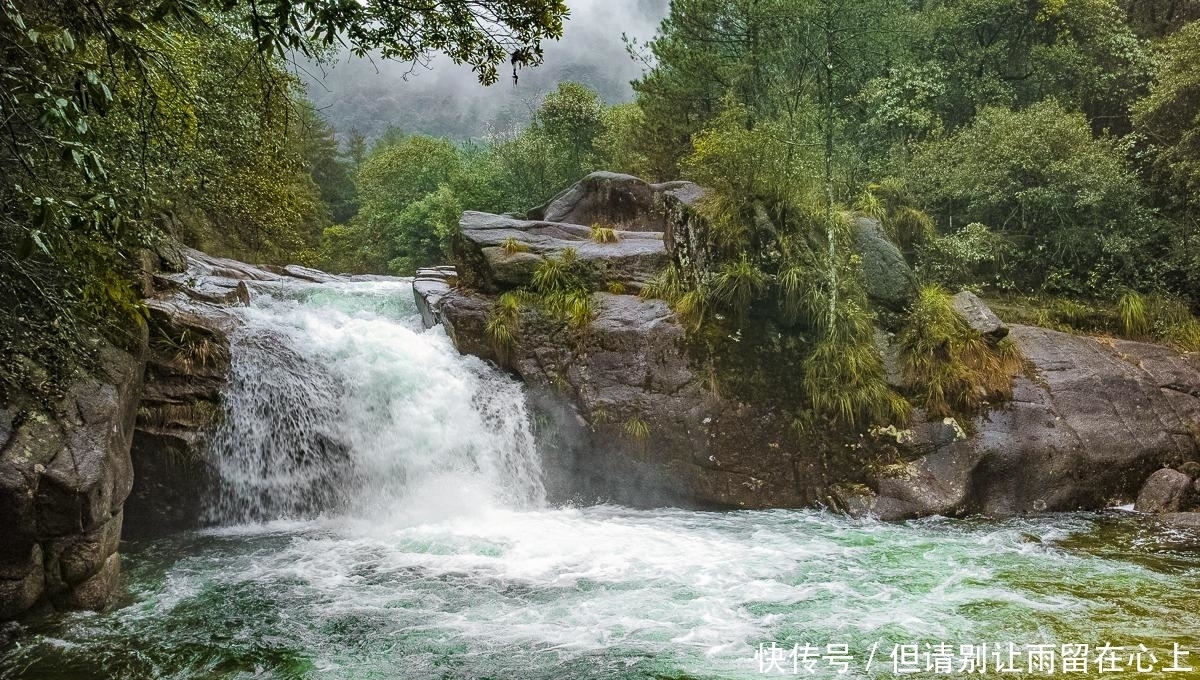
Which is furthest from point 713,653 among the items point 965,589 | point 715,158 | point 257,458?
point 715,158

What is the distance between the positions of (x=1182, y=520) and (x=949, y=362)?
3190 mm

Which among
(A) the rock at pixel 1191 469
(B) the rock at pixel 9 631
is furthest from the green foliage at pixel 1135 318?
(B) the rock at pixel 9 631

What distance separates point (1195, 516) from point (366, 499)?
1032cm

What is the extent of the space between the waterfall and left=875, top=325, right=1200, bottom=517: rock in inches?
215

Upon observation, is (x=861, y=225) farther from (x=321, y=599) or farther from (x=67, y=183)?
(x=67, y=183)

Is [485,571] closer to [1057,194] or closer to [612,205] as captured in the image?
[1057,194]

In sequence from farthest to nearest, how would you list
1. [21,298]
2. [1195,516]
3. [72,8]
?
[1195,516], [21,298], [72,8]

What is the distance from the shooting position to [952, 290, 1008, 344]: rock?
10406 mm

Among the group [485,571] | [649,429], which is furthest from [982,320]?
[485,571]

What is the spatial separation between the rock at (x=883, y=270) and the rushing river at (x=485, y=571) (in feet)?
11.8

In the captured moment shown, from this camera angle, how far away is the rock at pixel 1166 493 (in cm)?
890

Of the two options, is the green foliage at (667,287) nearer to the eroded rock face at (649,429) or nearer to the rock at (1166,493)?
the eroded rock face at (649,429)

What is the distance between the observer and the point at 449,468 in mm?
9750

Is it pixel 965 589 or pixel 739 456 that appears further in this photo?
pixel 739 456
